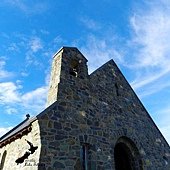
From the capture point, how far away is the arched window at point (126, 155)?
11.6 meters

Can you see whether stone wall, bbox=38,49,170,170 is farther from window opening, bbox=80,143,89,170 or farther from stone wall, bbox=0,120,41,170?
stone wall, bbox=0,120,41,170

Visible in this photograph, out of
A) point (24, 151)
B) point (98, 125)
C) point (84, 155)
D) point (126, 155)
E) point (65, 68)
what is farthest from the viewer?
point (126, 155)

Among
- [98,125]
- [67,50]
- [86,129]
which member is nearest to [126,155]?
[98,125]

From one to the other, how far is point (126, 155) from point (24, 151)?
221 inches

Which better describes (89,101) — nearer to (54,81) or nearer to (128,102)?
(54,81)

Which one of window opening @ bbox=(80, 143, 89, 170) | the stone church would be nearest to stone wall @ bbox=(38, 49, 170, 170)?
the stone church

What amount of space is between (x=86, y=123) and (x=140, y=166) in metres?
4.01

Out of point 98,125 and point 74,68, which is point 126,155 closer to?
point 98,125

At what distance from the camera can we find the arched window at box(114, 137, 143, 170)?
38.1 feet

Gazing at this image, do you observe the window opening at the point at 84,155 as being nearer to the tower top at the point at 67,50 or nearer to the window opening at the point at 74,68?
the window opening at the point at 74,68

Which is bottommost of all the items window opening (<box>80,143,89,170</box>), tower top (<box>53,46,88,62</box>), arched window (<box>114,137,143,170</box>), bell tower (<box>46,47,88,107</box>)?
window opening (<box>80,143,89,170</box>)

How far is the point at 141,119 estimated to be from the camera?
13.4m

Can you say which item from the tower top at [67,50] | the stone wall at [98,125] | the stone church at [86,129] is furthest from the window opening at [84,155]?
the tower top at [67,50]

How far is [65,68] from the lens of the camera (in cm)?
1070
